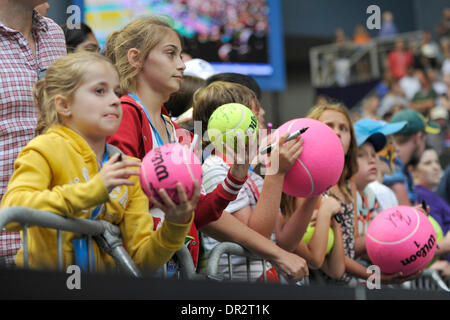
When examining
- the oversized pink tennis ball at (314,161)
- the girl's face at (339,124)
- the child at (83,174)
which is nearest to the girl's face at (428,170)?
the girl's face at (339,124)

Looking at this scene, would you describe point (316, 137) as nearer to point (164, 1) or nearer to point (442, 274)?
point (442, 274)

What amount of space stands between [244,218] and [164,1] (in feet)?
17.6

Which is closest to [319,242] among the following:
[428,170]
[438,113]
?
[428,170]

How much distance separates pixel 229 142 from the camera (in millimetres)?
3180

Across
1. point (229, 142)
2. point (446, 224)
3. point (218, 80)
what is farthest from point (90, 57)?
point (446, 224)

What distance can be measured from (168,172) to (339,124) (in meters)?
2.23

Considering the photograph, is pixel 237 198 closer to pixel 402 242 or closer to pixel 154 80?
pixel 154 80

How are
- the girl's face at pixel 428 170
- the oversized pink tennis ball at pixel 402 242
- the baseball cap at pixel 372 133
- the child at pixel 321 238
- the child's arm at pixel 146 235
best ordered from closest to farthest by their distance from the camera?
the child's arm at pixel 146 235, the oversized pink tennis ball at pixel 402 242, the child at pixel 321 238, the baseball cap at pixel 372 133, the girl's face at pixel 428 170

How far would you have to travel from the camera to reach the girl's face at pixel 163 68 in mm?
3143

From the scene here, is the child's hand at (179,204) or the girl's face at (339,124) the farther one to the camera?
the girl's face at (339,124)

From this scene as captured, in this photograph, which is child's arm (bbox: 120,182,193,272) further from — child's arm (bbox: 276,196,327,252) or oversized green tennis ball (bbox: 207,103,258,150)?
child's arm (bbox: 276,196,327,252)

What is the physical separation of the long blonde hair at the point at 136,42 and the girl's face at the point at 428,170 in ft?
11.4

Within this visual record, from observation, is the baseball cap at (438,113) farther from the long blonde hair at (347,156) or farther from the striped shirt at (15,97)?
the striped shirt at (15,97)
